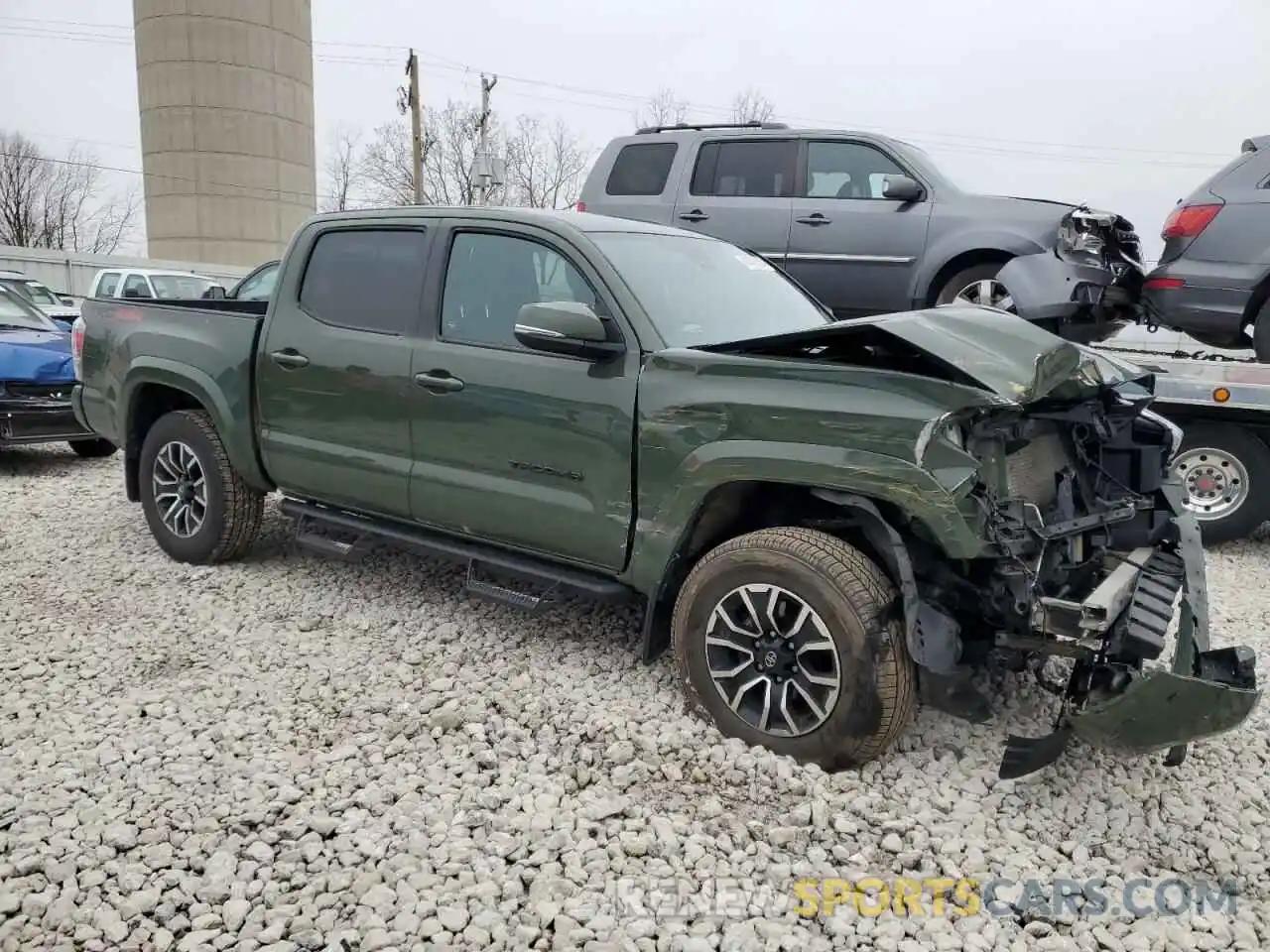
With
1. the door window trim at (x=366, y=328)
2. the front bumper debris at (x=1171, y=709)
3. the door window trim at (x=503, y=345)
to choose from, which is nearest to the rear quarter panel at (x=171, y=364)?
the door window trim at (x=366, y=328)

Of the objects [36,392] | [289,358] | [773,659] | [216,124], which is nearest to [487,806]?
[773,659]

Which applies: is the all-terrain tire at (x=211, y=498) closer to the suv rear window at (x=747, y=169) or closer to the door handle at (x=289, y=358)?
the door handle at (x=289, y=358)

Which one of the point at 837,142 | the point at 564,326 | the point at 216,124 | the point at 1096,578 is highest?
the point at 216,124

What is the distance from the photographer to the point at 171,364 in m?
5.07

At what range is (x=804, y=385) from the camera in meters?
3.17

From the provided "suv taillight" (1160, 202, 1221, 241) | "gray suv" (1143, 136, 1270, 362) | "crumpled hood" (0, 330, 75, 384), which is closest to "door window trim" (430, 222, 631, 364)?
"gray suv" (1143, 136, 1270, 362)

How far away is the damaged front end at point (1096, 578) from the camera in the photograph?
276cm

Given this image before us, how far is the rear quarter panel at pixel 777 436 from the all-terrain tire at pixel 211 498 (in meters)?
2.55

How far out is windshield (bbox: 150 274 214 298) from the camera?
576 inches

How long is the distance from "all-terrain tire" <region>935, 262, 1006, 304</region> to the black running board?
173 inches

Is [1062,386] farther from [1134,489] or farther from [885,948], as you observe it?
[885,948]

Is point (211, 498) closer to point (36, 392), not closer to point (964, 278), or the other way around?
point (36, 392)

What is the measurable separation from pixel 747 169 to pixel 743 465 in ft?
16.0

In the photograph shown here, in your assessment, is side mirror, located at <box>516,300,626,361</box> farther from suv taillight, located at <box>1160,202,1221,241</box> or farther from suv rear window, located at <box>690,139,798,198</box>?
suv taillight, located at <box>1160,202,1221,241</box>
